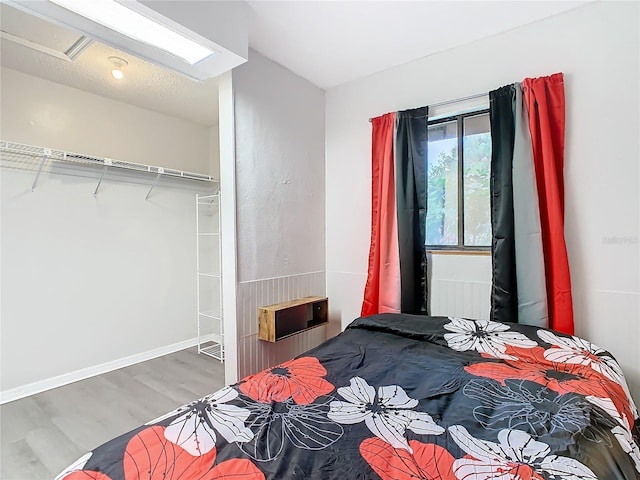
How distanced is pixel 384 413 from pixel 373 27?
214 centimetres

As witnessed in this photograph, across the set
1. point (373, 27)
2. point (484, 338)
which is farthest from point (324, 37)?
point (484, 338)

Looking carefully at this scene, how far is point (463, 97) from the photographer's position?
2223 mm

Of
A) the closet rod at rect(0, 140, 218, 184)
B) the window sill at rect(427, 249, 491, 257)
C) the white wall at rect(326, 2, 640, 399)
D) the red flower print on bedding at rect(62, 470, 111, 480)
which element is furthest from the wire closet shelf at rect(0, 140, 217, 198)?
the white wall at rect(326, 2, 640, 399)

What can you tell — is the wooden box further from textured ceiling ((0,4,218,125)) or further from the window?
textured ceiling ((0,4,218,125))

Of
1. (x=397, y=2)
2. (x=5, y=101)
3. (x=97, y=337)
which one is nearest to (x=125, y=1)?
(x=397, y=2)

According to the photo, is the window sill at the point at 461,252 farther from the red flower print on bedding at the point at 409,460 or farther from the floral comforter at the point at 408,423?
the red flower print on bedding at the point at 409,460

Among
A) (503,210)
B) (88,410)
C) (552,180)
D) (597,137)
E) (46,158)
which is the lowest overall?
(88,410)

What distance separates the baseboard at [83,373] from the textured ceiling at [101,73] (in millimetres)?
2527

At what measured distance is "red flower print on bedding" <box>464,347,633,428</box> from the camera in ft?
4.09

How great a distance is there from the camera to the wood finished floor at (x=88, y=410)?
1.85 metres

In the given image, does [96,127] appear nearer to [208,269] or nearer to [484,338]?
[208,269]

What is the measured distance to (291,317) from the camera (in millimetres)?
2420

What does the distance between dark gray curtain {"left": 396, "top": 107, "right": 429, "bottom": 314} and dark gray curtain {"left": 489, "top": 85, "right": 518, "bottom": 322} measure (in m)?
0.46

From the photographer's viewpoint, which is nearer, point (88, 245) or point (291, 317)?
point (291, 317)
